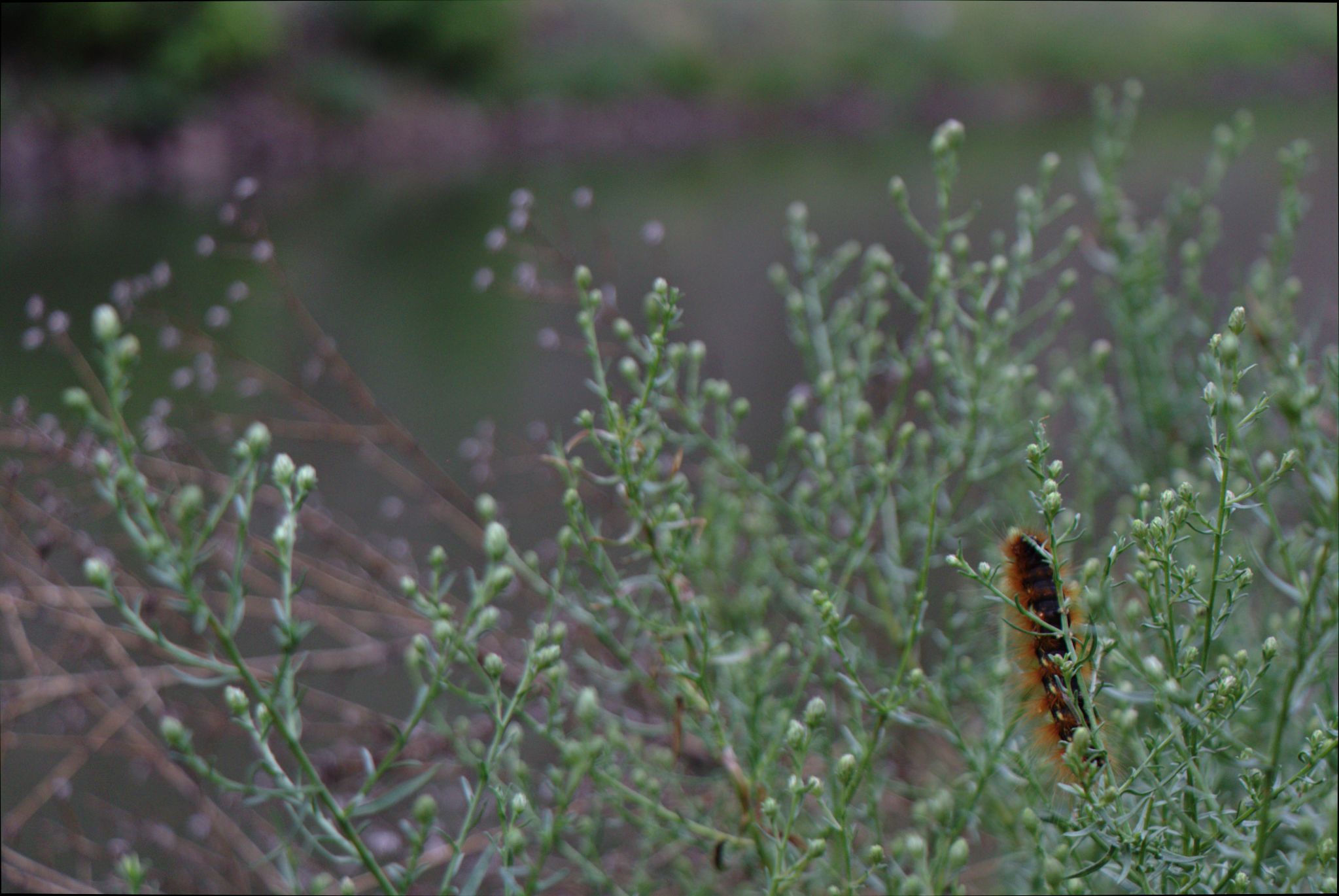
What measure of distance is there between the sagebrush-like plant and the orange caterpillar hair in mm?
22

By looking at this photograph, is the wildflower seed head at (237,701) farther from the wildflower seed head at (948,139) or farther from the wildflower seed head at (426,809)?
the wildflower seed head at (948,139)

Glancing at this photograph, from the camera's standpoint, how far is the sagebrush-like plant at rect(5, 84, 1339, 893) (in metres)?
1.00

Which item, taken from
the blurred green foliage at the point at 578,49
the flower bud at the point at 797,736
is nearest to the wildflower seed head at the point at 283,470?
the flower bud at the point at 797,736

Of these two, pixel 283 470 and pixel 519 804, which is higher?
pixel 283 470

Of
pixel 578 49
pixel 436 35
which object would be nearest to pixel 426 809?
pixel 436 35

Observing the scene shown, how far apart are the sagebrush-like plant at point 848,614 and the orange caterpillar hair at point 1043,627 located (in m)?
0.02

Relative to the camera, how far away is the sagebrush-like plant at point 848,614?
3.27 ft

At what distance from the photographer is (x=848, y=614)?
2.38 meters

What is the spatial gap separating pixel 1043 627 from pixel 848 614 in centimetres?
131

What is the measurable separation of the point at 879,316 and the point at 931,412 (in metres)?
0.27

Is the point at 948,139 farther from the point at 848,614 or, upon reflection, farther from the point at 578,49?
the point at 578,49

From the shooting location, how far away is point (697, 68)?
26.5m

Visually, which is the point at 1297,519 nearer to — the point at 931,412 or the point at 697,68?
the point at 931,412

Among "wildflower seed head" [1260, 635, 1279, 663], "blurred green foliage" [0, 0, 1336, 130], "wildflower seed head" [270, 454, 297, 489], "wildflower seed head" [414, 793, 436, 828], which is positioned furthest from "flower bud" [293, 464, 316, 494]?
"blurred green foliage" [0, 0, 1336, 130]
